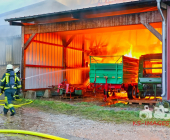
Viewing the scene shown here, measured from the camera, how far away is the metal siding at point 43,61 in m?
13.5

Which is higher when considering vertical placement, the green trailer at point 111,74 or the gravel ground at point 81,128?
the green trailer at point 111,74

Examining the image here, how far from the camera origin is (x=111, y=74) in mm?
11164

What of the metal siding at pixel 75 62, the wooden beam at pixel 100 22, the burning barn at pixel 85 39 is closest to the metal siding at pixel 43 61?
the burning barn at pixel 85 39

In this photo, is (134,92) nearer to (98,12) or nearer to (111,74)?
(111,74)

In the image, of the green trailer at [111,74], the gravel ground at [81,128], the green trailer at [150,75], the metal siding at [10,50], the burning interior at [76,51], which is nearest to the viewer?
the gravel ground at [81,128]

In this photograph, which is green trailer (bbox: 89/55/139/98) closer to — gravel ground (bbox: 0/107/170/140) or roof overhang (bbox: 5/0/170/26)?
roof overhang (bbox: 5/0/170/26)

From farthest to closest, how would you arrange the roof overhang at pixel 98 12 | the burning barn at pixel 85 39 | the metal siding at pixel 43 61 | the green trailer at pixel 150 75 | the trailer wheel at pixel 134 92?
the metal siding at pixel 43 61 → the trailer wheel at pixel 134 92 → the green trailer at pixel 150 75 → the burning barn at pixel 85 39 → the roof overhang at pixel 98 12

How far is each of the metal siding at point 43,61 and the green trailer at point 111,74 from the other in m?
4.11

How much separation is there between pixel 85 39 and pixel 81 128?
13933mm

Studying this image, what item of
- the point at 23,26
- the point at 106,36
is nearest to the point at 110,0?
the point at 106,36

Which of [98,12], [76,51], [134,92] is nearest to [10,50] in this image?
[76,51]

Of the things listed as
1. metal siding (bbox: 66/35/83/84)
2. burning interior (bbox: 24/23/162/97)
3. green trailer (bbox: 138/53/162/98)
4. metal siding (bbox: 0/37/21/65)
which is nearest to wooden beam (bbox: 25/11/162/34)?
burning interior (bbox: 24/23/162/97)

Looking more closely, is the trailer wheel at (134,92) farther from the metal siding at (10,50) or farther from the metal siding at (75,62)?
the metal siding at (10,50)

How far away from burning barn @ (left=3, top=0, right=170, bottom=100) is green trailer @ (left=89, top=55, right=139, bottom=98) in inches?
19.4
